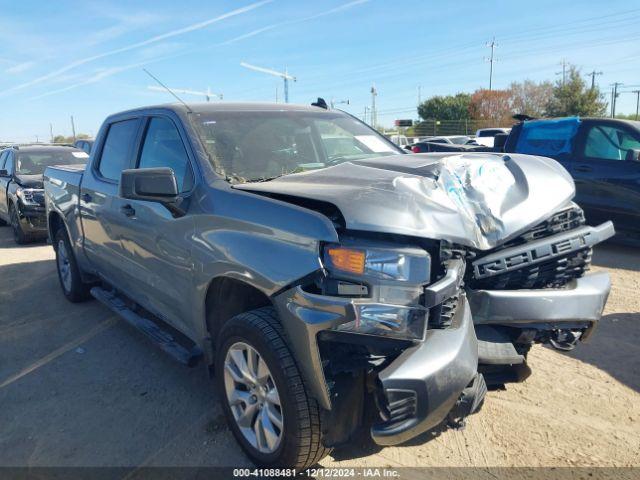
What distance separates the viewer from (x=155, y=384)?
369 cm

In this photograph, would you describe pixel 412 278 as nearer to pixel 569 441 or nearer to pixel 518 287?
pixel 518 287

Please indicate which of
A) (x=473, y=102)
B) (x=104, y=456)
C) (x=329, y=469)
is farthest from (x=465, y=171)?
(x=473, y=102)

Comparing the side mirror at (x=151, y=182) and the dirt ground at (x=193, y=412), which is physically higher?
the side mirror at (x=151, y=182)

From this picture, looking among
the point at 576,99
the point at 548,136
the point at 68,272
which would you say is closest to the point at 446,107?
the point at 576,99

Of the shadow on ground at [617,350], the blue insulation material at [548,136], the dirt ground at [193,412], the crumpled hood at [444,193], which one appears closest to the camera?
the crumpled hood at [444,193]

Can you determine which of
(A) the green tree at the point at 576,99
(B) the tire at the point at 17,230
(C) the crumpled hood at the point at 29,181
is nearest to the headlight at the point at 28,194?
(C) the crumpled hood at the point at 29,181

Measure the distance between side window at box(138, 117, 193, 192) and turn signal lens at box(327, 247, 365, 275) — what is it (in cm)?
131

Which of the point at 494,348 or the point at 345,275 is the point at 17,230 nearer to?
the point at 345,275

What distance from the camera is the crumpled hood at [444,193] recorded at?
7.34ft

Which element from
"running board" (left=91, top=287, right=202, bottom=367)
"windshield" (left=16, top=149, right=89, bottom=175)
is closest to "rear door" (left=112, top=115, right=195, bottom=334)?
"running board" (left=91, top=287, right=202, bottom=367)

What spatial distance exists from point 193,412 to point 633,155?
6.53 meters

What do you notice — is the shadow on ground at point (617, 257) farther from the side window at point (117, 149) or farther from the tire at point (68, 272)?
the tire at point (68, 272)

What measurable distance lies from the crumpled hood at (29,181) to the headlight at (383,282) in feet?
29.6

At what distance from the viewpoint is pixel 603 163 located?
7188 millimetres
